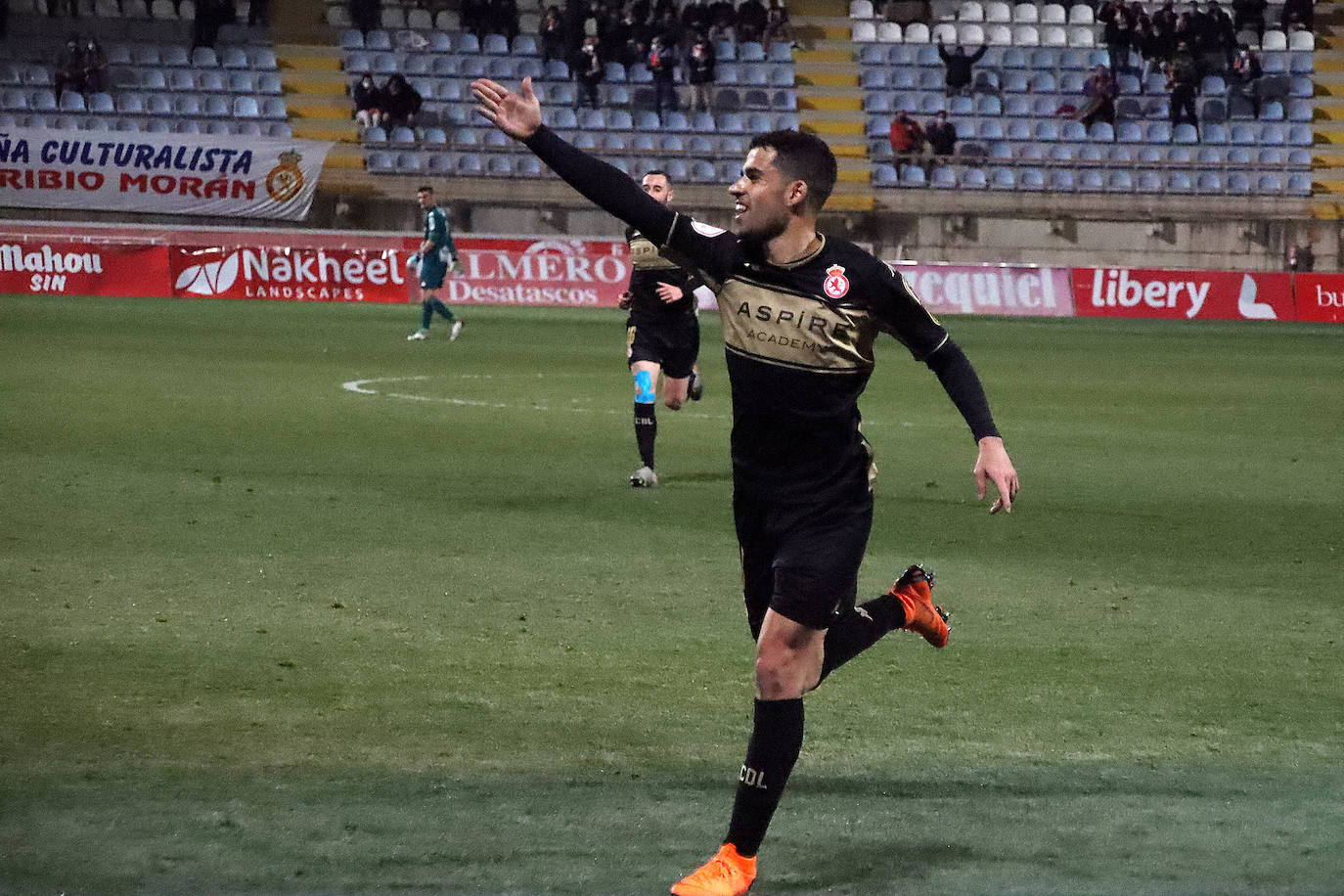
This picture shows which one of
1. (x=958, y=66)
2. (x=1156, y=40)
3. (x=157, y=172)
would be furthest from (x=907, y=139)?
(x=157, y=172)

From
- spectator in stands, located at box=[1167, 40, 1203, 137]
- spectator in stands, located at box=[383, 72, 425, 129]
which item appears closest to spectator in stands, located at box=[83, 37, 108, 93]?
spectator in stands, located at box=[383, 72, 425, 129]

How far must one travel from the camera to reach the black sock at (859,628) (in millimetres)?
5559

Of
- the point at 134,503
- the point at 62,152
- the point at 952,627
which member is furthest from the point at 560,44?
the point at 952,627

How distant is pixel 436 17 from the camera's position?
1594 inches

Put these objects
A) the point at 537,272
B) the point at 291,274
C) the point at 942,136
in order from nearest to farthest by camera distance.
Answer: the point at 291,274 → the point at 537,272 → the point at 942,136

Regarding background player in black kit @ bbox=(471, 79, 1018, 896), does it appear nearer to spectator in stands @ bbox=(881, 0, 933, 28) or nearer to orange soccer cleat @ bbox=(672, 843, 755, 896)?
orange soccer cleat @ bbox=(672, 843, 755, 896)

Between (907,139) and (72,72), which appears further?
(907,139)

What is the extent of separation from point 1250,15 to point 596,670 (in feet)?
126

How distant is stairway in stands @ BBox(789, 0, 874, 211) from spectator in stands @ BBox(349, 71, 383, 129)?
867cm

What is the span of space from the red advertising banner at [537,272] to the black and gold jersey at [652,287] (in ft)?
66.2

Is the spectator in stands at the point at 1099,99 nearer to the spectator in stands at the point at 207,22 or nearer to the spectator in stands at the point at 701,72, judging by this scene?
the spectator in stands at the point at 701,72

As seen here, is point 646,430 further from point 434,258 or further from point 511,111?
point 434,258

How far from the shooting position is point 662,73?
38.2m

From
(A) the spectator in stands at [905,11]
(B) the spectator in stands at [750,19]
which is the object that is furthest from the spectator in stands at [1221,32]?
(B) the spectator in stands at [750,19]
